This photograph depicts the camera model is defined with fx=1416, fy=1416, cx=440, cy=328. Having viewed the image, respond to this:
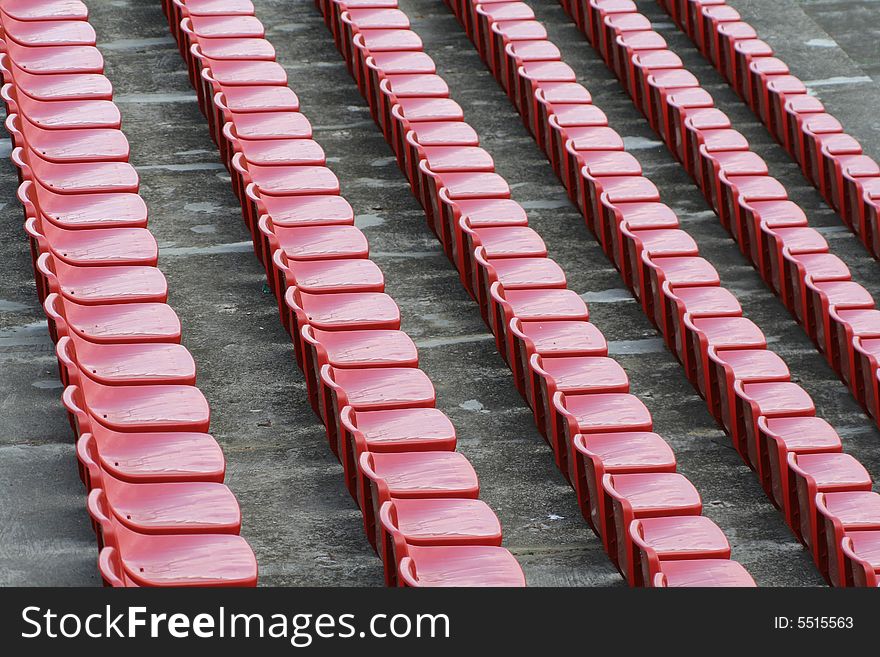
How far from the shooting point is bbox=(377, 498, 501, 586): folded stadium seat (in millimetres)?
2031

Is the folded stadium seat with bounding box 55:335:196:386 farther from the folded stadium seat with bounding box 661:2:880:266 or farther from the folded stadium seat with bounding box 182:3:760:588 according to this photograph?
the folded stadium seat with bounding box 661:2:880:266

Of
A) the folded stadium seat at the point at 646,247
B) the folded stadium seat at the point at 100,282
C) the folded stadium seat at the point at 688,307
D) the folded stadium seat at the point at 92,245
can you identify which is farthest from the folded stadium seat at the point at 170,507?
the folded stadium seat at the point at 646,247

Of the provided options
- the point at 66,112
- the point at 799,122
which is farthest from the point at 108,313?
the point at 799,122

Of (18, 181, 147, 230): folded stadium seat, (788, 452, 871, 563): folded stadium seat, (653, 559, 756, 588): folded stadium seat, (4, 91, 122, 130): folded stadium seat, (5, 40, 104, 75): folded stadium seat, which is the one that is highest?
(5, 40, 104, 75): folded stadium seat

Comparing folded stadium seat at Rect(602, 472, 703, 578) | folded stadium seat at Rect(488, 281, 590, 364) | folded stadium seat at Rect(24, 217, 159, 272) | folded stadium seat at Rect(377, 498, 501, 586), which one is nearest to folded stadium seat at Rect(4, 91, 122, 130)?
folded stadium seat at Rect(24, 217, 159, 272)

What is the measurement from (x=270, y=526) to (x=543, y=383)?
543 millimetres

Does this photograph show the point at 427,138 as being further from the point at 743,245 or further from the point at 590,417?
the point at 590,417

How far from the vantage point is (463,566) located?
2006mm

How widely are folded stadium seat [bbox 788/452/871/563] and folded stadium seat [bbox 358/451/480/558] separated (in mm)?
561

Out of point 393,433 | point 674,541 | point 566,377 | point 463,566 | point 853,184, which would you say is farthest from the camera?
point 853,184

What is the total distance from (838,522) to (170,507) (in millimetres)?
1040

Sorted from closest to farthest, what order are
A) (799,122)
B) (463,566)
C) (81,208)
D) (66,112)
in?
1. (463,566)
2. (81,208)
3. (66,112)
4. (799,122)

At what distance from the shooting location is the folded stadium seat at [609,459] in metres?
2.27
